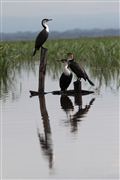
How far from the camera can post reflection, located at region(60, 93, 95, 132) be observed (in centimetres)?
1300

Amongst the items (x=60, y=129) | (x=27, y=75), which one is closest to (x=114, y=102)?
(x=60, y=129)

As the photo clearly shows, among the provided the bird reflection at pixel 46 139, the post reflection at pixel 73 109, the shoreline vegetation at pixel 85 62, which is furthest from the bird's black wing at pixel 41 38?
the bird reflection at pixel 46 139

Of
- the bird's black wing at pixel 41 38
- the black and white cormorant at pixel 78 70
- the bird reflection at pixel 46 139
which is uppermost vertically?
the bird's black wing at pixel 41 38

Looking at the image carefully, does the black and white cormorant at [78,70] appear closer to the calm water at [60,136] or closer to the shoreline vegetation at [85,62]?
the shoreline vegetation at [85,62]

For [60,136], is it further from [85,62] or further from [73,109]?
[85,62]

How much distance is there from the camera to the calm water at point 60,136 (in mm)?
9070

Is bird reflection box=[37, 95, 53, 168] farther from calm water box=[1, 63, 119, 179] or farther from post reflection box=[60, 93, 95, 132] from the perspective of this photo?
post reflection box=[60, 93, 95, 132]

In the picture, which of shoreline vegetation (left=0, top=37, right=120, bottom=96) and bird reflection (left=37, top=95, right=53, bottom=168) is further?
shoreline vegetation (left=0, top=37, right=120, bottom=96)

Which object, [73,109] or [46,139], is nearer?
[46,139]

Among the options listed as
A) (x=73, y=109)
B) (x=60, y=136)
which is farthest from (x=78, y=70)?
(x=60, y=136)

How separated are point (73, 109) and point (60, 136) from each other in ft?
12.6

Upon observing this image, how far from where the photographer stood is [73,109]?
1511cm

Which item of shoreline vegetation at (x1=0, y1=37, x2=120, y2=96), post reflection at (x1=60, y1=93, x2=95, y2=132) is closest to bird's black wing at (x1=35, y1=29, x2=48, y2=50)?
shoreline vegetation at (x1=0, y1=37, x2=120, y2=96)

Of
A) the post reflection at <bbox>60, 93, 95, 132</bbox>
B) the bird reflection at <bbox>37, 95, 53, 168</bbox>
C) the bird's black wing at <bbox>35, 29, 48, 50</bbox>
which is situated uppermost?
the bird's black wing at <bbox>35, 29, 48, 50</bbox>
